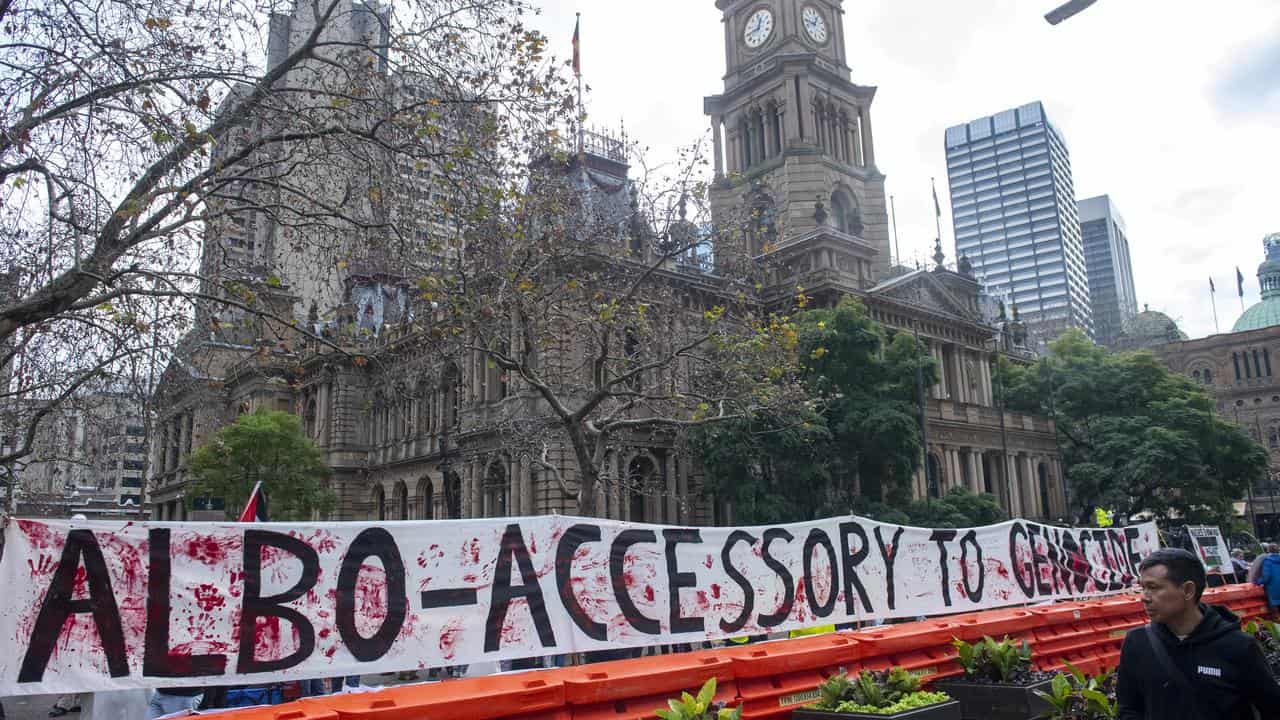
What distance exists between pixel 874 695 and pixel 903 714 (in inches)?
11.1

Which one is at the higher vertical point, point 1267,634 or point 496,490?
point 496,490

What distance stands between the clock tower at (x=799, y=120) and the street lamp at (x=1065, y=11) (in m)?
36.1

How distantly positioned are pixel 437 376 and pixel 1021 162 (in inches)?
7436

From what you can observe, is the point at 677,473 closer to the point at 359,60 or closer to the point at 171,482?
the point at 359,60

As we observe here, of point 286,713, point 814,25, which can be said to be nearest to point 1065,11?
point 286,713

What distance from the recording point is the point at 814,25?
5331 centimetres

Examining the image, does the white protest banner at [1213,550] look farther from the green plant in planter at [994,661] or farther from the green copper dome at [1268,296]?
the green copper dome at [1268,296]

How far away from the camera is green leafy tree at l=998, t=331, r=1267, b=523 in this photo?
40000mm

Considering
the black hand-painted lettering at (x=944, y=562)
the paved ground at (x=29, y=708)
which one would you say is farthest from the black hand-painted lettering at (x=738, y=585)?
the paved ground at (x=29, y=708)

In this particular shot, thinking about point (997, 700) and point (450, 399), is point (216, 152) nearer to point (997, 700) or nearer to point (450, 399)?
point (997, 700)

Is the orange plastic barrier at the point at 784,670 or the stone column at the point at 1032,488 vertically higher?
the stone column at the point at 1032,488

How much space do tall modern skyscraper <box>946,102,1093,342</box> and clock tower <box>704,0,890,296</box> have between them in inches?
5164

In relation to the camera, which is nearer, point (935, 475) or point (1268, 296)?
point (935, 475)

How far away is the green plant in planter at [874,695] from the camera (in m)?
7.33
